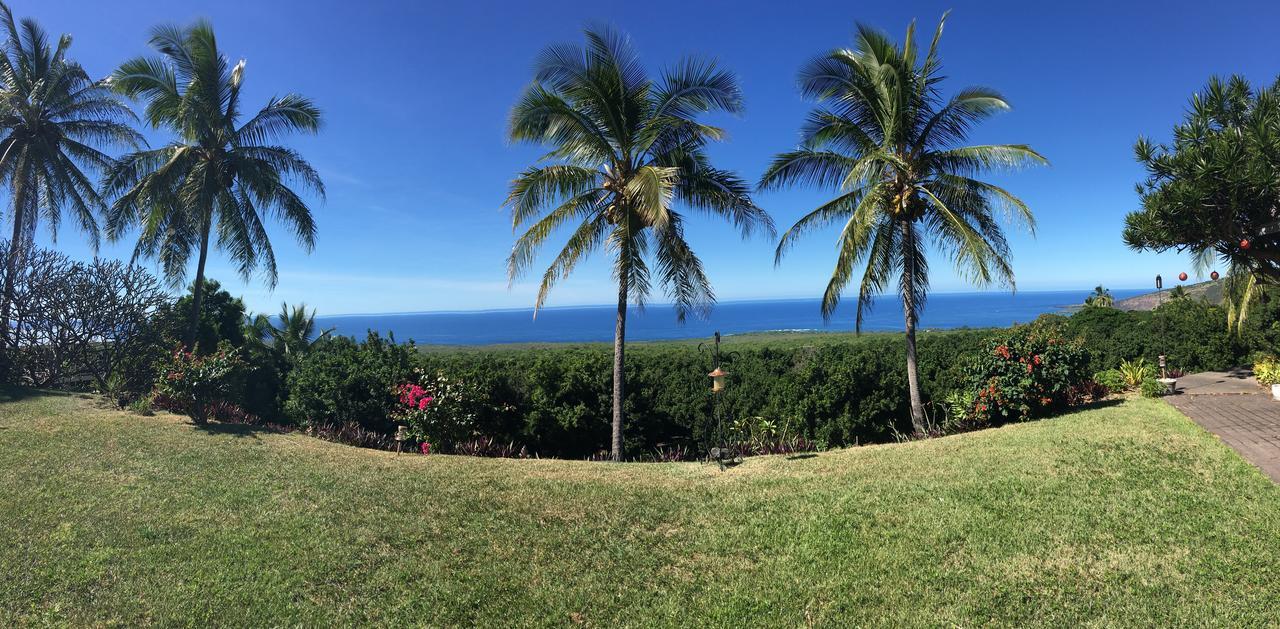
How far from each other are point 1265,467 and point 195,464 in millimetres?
12888

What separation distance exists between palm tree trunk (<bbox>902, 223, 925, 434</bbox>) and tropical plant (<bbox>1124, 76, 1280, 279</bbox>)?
5958mm

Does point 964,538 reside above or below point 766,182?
below

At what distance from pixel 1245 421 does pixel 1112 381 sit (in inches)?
127

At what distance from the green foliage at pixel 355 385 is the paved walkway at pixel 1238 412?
12.6m

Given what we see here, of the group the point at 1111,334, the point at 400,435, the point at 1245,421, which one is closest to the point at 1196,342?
the point at 1111,334

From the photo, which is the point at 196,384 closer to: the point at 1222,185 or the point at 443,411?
the point at 443,411

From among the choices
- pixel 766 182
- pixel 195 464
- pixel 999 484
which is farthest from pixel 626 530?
pixel 766 182

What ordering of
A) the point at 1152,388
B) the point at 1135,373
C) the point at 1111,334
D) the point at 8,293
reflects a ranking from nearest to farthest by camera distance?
the point at 1152,388 → the point at 1135,373 → the point at 8,293 → the point at 1111,334

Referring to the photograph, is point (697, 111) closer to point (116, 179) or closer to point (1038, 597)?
point (1038, 597)

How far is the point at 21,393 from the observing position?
11125 mm

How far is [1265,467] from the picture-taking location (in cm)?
554

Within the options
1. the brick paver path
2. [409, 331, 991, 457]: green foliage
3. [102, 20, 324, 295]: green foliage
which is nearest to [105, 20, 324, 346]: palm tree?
[102, 20, 324, 295]: green foliage

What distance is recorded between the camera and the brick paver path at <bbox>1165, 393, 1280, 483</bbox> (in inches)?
233

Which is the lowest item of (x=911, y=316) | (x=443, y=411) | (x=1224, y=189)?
(x=443, y=411)
